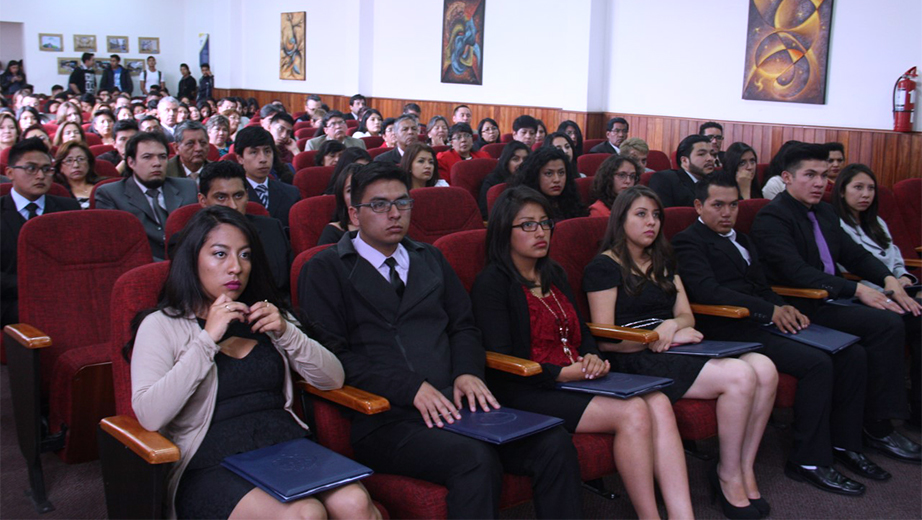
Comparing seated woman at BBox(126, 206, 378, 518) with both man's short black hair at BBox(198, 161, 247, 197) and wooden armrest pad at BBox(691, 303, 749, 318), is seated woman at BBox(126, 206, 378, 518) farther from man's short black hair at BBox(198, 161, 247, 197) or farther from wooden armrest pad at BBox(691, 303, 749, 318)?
wooden armrest pad at BBox(691, 303, 749, 318)

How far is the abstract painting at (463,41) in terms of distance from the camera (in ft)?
39.3

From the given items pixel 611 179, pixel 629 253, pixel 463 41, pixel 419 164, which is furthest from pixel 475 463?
pixel 463 41

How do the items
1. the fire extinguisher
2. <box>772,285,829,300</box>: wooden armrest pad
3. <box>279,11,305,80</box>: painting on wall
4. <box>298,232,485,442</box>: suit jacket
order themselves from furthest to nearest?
<box>279,11,305,80</box>: painting on wall
the fire extinguisher
<box>772,285,829,300</box>: wooden armrest pad
<box>298,232,485,442</box>: suit jacket

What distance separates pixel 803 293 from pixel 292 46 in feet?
45.3

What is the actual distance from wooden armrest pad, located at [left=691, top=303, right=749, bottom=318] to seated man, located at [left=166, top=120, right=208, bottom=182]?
3.06 metres

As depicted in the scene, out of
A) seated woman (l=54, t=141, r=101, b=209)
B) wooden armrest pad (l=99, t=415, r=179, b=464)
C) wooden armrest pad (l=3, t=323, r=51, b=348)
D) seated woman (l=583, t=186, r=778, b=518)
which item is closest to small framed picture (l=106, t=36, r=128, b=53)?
seated woman (l=54, t=141, r=101, b=209)

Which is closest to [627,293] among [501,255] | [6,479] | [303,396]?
[501,255]

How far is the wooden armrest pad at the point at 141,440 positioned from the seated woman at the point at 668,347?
1636mm

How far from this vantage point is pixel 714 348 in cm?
296

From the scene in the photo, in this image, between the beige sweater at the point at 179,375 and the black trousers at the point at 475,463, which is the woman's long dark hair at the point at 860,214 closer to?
the black trousers at the point at 475,463

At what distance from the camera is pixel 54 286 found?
3.00 m

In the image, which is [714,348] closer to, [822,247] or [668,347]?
[668,347]


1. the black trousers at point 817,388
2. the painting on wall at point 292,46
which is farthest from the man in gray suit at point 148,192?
the painting on wall at point 292,46

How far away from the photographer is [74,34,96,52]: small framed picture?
1795cm
